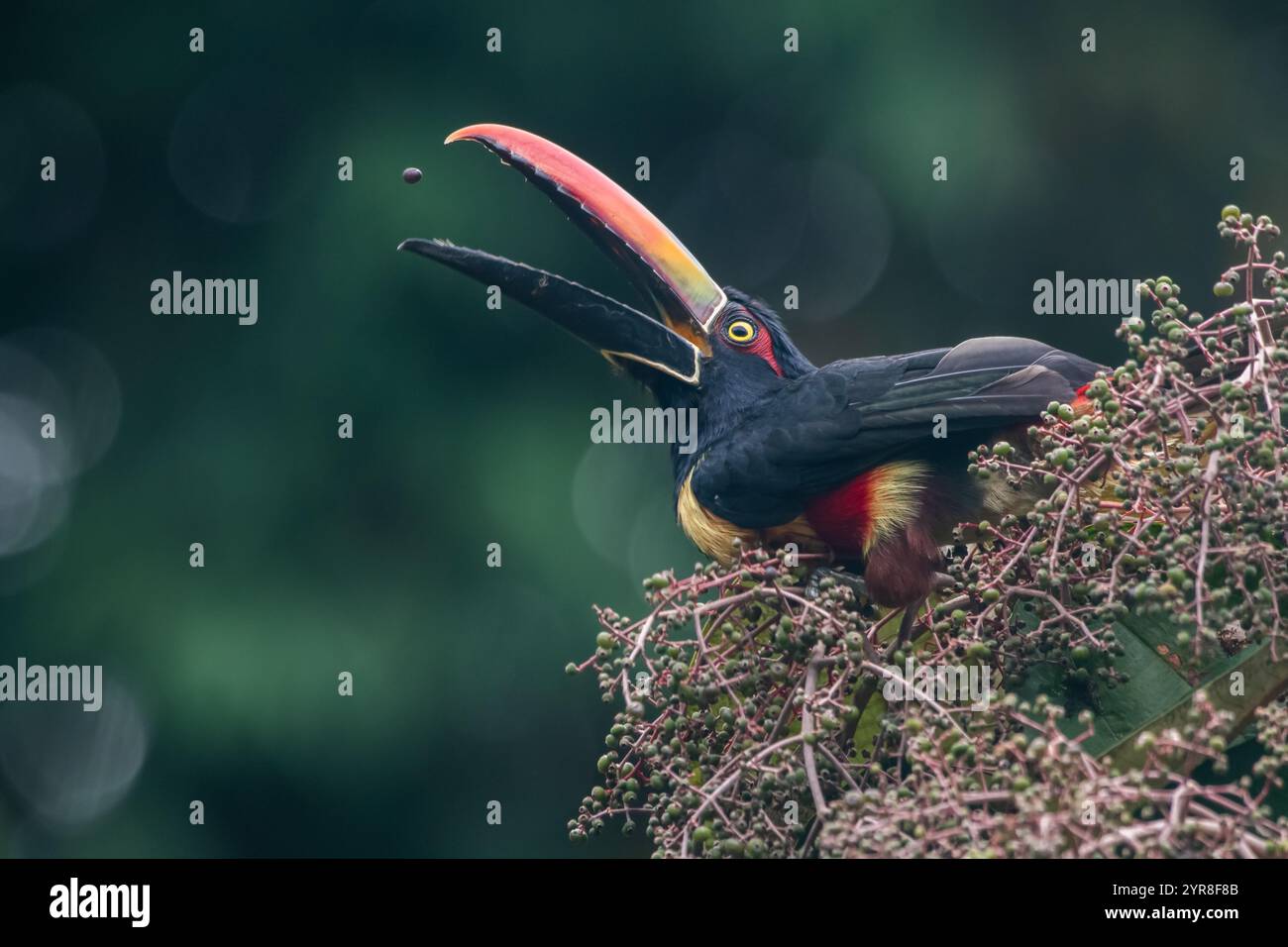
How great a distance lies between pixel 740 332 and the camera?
2.92 metres

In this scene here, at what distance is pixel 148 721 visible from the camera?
4.93m

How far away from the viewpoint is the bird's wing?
8.17 ft

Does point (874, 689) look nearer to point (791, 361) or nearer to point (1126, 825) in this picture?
point (1126, 825)

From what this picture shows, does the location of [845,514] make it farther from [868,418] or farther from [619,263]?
[619,263]

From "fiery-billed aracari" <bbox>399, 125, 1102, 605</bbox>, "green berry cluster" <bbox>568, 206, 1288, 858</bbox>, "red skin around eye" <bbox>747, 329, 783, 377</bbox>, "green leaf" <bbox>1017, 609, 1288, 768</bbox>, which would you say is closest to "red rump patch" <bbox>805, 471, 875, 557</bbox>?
"fiery-billed aracari" <bbox>399, 125, 1102, 605</bbox>

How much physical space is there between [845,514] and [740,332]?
0.51m

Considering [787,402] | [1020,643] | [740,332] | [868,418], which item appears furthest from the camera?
[740,332]

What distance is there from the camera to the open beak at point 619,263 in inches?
104

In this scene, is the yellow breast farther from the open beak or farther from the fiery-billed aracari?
the open beak

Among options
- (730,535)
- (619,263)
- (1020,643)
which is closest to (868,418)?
(730,535)

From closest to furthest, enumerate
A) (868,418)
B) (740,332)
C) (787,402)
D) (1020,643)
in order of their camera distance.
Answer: (1020,643), (868,418), (787,402), (740,332)

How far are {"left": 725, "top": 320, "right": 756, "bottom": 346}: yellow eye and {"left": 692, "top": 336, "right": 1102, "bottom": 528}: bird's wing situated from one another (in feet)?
0.80

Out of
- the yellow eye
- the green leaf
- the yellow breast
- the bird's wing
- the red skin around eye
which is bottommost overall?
the green leaf

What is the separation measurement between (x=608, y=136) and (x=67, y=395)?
2.30 m
